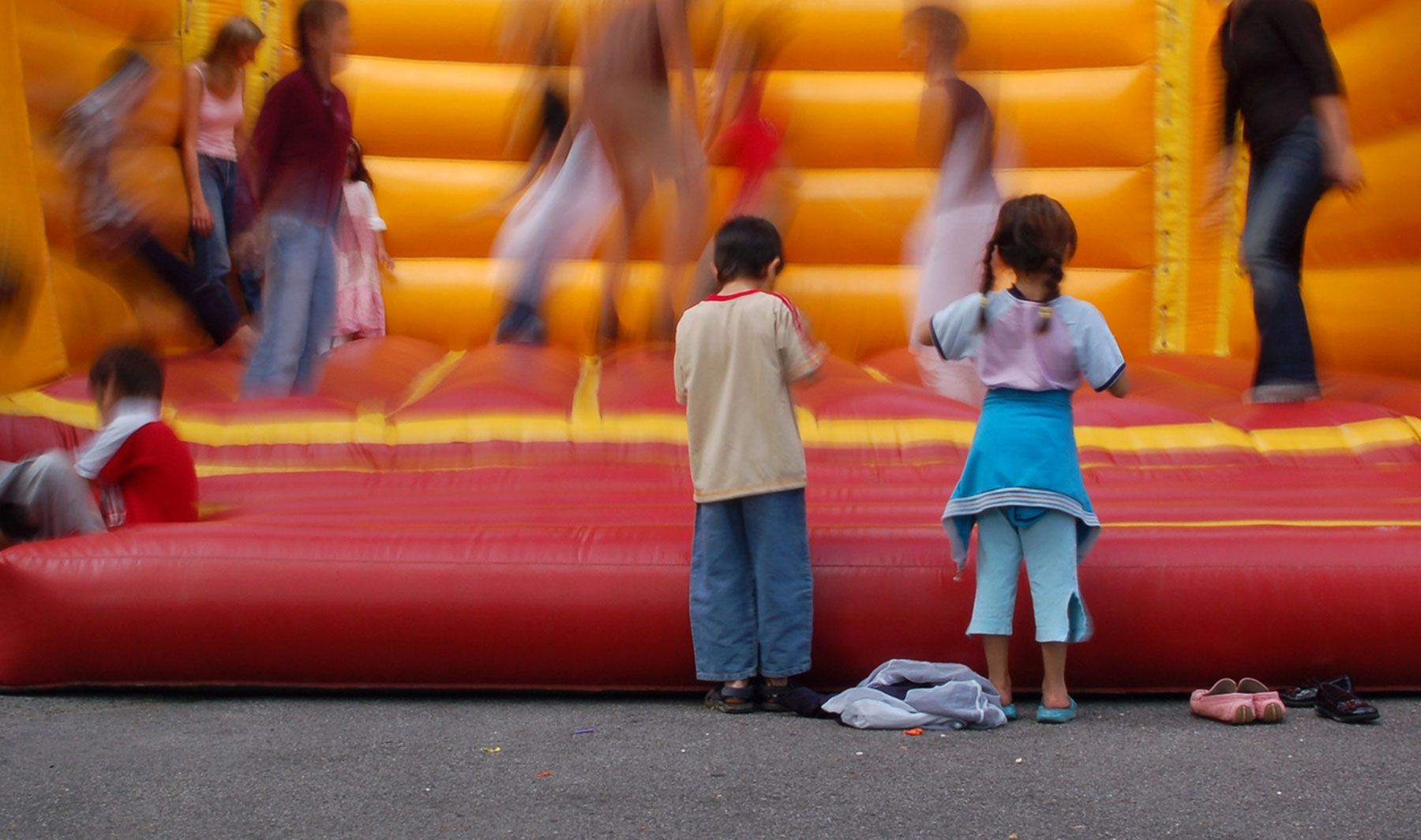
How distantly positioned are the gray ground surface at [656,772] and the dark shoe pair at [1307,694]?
0.15 feet

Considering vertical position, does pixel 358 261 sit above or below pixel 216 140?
below

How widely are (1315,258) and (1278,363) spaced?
0.96m

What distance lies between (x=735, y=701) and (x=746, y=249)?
0.73 m

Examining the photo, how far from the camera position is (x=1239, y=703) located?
7.42 ft

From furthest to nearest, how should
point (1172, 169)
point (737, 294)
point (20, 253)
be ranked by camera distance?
point (1172, 169) < point (20, 253) < point (737, 294)

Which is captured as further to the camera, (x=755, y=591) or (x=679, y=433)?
(x=679, y=433)

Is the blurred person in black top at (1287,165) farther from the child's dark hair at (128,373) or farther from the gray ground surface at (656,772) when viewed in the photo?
the child's dark hair at (128,373)

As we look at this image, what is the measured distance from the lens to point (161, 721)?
231 centimetres

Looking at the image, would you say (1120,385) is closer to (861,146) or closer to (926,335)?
(926,335)

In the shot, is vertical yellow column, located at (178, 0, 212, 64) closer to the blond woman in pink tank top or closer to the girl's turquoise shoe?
the blond woman in pink tank top

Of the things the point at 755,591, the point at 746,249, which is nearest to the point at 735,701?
the point at 755,591

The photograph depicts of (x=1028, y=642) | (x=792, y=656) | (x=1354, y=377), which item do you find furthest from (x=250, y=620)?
(x=1354, y=377)

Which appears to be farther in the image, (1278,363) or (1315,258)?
(1315,258)

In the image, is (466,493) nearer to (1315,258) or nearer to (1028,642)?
(1028,642)
